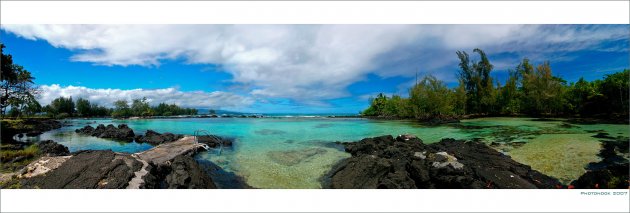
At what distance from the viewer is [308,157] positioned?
7.58 meters

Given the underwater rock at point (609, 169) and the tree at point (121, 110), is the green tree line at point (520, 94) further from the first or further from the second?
the tree at point (121, 110)

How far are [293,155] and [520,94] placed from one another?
713 cm

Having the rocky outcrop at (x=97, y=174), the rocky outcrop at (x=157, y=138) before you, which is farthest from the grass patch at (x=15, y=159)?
the rocky outcrop at (x=157, y=138)

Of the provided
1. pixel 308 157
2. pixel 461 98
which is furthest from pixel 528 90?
pixel 308 157

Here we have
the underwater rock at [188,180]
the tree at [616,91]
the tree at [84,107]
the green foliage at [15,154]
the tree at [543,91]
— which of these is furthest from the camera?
the tree at [84,107]

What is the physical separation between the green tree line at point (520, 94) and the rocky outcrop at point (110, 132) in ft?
43.6

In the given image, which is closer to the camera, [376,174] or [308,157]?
[376,174]

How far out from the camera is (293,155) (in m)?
7.98

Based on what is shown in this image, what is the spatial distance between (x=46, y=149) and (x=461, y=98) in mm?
13329

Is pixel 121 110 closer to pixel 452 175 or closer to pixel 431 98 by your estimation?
pixel 431 98

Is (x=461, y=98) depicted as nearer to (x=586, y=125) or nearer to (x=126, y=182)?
(x=586, y=125)

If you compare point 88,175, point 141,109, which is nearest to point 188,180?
point 88,175

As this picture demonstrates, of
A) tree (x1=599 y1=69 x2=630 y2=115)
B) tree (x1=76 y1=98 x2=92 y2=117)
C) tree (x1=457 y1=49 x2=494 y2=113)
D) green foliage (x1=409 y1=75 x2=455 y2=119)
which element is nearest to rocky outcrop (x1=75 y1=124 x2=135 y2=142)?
tree (x1=76 y1=98 x2=92 y2=117)

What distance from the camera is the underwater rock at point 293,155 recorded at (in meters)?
7.17
